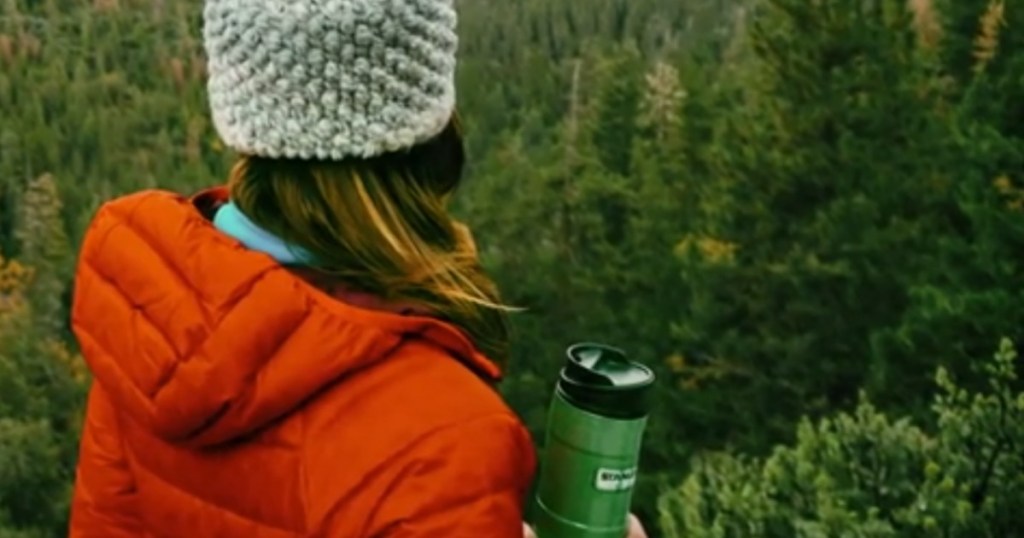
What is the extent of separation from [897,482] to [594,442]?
8377 mm

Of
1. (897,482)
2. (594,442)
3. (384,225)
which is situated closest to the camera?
(384,225)

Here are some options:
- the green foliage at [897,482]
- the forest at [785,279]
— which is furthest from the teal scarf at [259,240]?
the green foliage at [897,482]

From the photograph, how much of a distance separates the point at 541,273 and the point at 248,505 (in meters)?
21.2

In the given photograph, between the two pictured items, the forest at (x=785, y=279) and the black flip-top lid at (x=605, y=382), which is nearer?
the black flip-top lid at (x=605, y=382)

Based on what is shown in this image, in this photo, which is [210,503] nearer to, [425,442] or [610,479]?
[425,442]

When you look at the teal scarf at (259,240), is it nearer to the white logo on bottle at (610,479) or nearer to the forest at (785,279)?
the white logo on bottle at (610,479)

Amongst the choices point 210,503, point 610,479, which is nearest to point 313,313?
point 210,503

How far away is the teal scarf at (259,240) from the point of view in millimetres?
1502

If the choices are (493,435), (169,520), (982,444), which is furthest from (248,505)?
(982,444)

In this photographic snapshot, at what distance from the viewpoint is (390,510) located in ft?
4.50

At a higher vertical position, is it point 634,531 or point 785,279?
point 634,531

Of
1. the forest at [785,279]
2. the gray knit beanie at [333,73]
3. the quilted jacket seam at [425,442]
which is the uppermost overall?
the gray knit beanie at [333,73]

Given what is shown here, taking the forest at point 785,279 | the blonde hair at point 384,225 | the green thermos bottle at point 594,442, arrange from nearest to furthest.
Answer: the blonde hair at point 384,225 → the green thermos bottle at point 594,442 → the forest at point 785,279

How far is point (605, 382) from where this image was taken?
1582 mm
